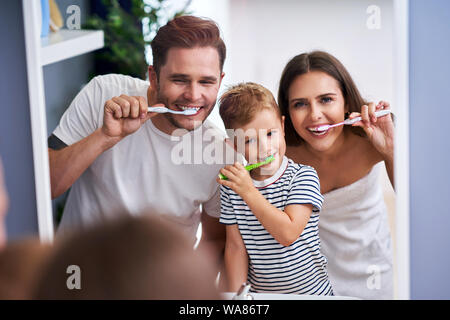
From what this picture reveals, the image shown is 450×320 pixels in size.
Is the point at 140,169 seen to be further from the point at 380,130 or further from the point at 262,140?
the point at 380,130

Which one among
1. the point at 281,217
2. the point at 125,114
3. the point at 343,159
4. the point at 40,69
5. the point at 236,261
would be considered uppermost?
the point at 40,69

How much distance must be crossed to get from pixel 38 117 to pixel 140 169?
266 millimetres

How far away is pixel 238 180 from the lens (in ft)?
3.69

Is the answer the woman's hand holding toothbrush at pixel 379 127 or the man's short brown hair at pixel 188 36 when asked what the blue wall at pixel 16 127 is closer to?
the man's short brown hair at pixel 188 36

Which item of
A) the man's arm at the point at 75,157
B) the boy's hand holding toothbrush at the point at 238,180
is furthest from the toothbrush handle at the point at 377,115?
the man's arm at the point at 75,157

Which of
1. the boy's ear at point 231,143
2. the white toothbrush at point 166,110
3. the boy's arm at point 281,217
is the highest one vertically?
the white toothbrush at point 166,110

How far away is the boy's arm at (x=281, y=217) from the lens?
109cm

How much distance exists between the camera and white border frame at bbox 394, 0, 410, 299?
3.39ft

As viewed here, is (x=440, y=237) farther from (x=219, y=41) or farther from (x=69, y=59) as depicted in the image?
(x=69, y=59)

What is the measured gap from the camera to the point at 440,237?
110 cm

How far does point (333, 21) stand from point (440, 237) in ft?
1.73

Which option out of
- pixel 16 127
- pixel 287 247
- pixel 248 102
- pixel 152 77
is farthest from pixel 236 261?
pixel 16 127

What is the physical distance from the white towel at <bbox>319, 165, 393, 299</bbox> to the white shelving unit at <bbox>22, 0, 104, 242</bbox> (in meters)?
0.65

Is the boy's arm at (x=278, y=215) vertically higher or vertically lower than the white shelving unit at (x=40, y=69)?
lower
